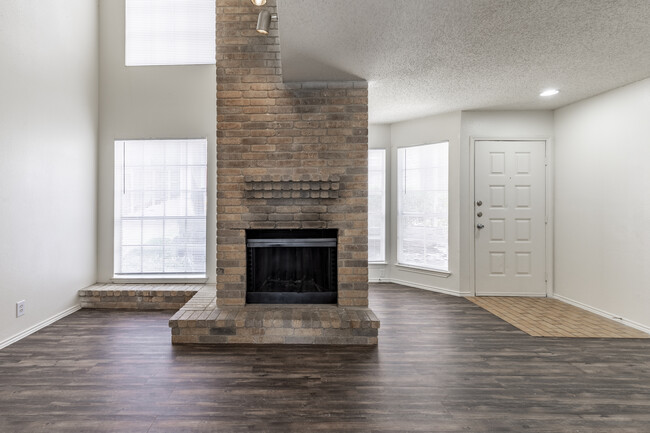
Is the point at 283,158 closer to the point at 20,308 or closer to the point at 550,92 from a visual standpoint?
the point at 20,308

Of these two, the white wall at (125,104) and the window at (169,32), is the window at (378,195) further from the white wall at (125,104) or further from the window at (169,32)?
the window at (169,32)

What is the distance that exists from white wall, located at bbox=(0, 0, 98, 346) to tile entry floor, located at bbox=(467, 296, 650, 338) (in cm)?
467

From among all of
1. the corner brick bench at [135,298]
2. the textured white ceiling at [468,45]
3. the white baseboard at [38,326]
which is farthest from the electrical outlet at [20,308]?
the textured white ceiling at [468,45]

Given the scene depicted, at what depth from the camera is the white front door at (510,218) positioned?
4.48 m

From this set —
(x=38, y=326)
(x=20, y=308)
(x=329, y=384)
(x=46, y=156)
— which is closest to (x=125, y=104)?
(x=46, y=156)

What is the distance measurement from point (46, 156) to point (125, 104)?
1.25 m

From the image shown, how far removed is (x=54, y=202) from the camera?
11.4ft

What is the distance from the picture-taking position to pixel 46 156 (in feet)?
11.0

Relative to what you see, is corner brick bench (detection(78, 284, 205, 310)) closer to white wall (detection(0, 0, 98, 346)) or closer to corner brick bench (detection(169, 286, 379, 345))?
white wall (detection(0, 0, 98, 346))

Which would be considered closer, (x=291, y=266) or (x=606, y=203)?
(x=291, y=266)

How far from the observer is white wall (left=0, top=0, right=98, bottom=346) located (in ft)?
9.52

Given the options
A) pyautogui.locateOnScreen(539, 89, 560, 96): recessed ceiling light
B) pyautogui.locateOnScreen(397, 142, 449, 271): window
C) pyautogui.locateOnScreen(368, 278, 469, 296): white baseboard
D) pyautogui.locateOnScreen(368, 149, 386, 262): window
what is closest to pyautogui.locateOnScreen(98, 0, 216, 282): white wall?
pyautogui.locateOnScreen(368, 149, 386, 262): window

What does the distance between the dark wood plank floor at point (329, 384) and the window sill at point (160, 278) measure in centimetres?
108

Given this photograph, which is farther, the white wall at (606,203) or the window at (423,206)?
the window at (423,206)
